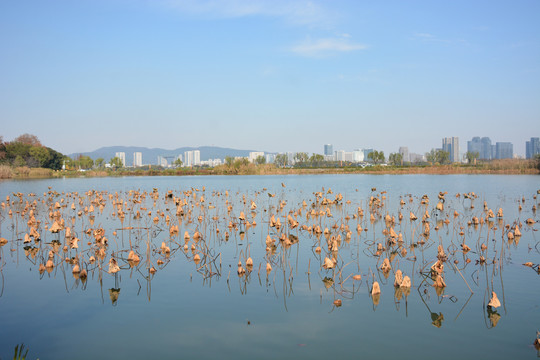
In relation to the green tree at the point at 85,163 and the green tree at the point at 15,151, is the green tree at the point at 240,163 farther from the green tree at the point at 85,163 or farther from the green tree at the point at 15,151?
the green tree at the point at 85,163

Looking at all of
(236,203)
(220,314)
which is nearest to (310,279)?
(220,314)

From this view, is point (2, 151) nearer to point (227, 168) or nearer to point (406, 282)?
point (227, 168)

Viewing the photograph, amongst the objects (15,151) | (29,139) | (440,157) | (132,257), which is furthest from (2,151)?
(440,157)

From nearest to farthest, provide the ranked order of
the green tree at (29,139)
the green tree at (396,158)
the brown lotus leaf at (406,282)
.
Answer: the brown lotus leaf at (406,282) → the green tree at (29,139) → the green tree at (396,158)

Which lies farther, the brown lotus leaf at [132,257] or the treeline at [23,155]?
the treeline at [23,155]

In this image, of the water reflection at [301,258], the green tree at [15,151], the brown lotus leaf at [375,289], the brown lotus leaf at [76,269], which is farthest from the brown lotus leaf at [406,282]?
the green tree at [15,151]

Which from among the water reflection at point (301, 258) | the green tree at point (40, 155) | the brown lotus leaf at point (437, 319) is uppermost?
the green tree at point (40, 155)

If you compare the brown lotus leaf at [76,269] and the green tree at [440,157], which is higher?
the green tree at [440,157]

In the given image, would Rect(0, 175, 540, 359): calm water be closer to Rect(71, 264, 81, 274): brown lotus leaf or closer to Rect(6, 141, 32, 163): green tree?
Rect(71, 264, 81, 274): brown lotus leaf

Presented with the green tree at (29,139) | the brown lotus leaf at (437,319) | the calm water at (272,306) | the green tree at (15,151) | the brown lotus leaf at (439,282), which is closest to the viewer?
the calm water at (272,306)

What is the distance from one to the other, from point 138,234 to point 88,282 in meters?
4.91

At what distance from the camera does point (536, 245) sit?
11.4m

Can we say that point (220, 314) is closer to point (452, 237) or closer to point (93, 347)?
point (93, 347)

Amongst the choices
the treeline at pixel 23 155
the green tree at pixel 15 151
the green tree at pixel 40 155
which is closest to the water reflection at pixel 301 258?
the treeline at pixel 23 155
